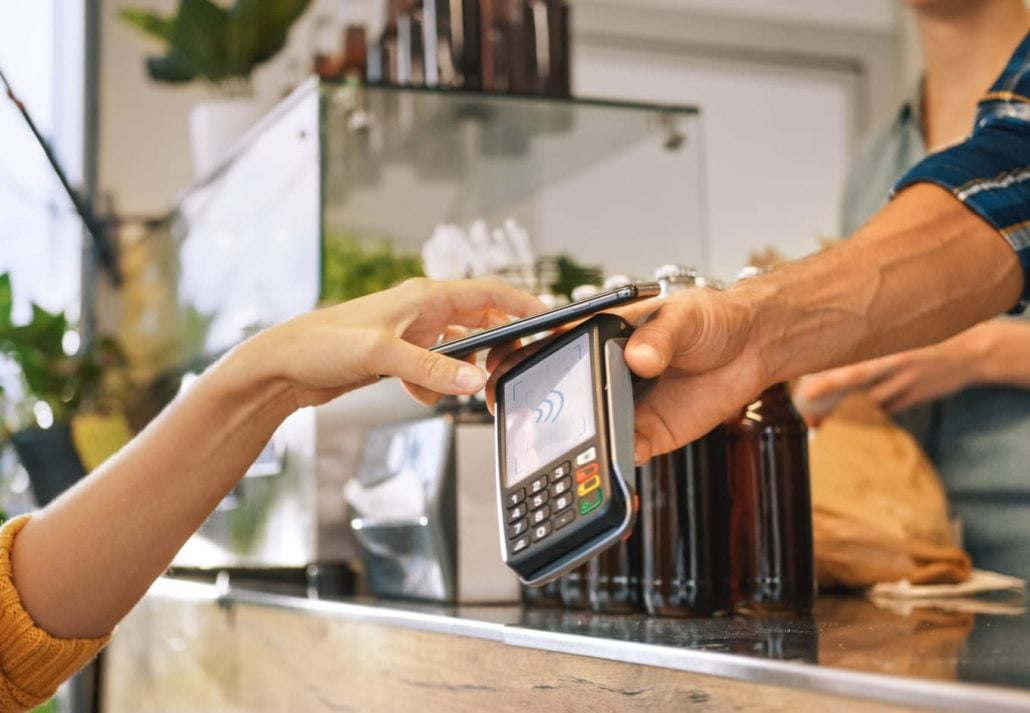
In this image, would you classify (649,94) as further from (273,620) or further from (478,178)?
(273,620)

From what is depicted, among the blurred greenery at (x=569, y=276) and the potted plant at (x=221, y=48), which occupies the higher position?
the potted plant at (x=221, y=48)

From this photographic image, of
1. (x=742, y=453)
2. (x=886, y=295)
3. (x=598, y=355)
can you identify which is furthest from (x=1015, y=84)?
(x=598, y=355)

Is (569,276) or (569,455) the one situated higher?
(569,276)

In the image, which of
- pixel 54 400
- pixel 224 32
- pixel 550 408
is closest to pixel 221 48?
pixel 224 32

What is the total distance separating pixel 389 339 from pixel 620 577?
291 mm

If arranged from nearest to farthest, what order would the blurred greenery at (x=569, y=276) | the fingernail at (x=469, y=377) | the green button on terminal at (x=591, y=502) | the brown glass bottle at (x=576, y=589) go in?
the green button on terminal at (x=591, y=502), the fingernail at (x=469, y=377), the brown glass bottle at (x=576, y=589), the blurred greenery at (x=569, y=276)

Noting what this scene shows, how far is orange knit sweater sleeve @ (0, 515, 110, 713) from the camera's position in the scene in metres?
0.96

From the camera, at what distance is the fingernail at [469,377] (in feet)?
2.52

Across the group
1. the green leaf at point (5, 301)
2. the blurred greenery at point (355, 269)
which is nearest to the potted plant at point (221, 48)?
the green leaf at point (5, 301)

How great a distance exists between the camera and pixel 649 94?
2.93 metres

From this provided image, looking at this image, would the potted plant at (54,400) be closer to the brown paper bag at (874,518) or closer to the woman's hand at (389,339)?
the woman's hand at (389,339)

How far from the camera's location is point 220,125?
2.02 metres

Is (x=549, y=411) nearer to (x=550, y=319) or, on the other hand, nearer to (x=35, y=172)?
(x=550, y=319)

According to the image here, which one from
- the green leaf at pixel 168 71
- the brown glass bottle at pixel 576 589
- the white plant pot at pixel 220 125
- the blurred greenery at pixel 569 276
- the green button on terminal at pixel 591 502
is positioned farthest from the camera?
the green leaf at pixel 168 71
